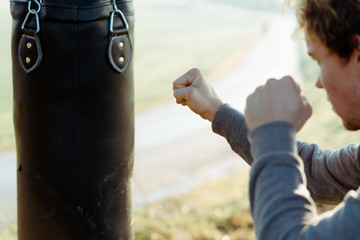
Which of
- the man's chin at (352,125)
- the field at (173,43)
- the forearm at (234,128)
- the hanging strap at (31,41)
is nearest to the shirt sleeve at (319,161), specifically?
the forearm at (234,128)

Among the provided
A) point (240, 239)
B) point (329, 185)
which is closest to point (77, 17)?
point (329, 185)

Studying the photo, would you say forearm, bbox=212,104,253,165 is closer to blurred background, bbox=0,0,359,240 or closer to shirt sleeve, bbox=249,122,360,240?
blurred background, bbox=0,0,359,240

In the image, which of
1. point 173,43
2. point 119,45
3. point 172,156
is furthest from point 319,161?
point 173,43

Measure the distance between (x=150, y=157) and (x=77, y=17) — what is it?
7077 mm

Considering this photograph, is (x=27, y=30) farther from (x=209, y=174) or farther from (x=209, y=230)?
(x=209, y=174)

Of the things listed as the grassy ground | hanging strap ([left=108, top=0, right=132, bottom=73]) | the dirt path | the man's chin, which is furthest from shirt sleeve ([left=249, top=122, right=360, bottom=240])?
the dirt path

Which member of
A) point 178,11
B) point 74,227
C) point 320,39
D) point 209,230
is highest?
point 320,39

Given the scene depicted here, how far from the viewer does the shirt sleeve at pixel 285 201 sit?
115 centimetres

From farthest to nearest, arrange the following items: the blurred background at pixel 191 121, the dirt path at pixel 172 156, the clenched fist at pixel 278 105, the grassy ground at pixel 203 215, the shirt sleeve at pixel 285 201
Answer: the dirt path at pixel 172 156 → the blurred background at pixel 191 121 → the grassy ground at pixel 203 215 → the clenched fist at pixel 278 105 → the shirt sleeve at pixel 285 201

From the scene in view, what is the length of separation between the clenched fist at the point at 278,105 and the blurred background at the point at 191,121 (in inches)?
14.8

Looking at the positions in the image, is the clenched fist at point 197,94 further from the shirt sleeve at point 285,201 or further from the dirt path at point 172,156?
the dirt path at point 172,156

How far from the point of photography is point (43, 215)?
1.85 metres

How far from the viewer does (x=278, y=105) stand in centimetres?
128

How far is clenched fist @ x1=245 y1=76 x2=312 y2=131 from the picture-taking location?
127 centimetres
